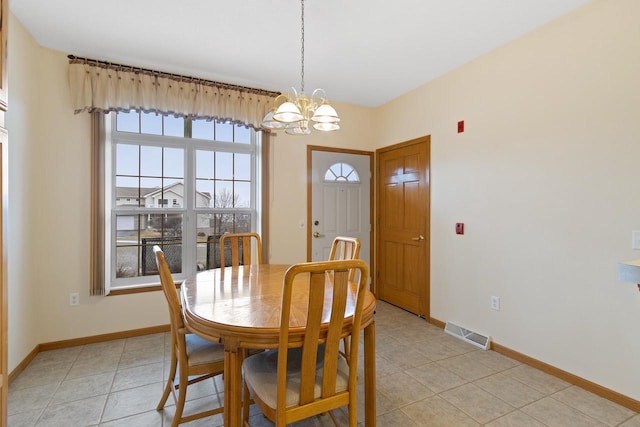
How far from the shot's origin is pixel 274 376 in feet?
4.69

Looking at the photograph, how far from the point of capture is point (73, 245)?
9.08 ft

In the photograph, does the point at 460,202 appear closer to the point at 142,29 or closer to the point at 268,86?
the point at 268,86

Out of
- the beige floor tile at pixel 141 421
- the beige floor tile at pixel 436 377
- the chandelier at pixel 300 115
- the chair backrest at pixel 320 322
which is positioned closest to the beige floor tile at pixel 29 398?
the beige floor tile at pixel 141 421

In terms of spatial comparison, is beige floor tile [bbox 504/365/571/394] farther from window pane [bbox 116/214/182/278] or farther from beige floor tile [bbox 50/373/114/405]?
window pane [bbox 116/214/182/278]

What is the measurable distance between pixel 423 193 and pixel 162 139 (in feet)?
9.32

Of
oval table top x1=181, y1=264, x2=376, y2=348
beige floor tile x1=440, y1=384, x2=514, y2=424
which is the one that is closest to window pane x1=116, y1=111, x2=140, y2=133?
oval table top x1=181, y1=264, x2=376, y2=348

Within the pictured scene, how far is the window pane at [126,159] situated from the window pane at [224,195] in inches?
31.6

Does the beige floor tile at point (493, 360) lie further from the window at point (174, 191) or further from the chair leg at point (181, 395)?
the window at point (174, 191)

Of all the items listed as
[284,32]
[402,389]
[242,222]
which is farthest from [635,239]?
[242,222]

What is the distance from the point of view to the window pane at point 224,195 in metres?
3.45

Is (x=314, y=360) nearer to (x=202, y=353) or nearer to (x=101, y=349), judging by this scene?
(x=202, y=353)

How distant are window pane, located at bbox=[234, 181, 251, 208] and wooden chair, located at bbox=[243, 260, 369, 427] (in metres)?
2.31

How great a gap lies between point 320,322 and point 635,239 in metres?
2.06

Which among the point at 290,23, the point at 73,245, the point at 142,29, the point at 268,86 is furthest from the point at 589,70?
the point at 73,245
